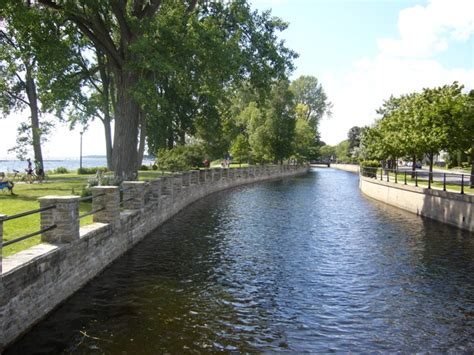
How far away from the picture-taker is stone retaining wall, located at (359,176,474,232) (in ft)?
63.5

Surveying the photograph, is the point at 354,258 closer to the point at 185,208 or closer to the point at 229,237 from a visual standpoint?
the point at 229,237

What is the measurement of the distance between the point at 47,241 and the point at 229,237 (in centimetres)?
851

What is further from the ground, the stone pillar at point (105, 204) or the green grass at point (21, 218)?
the stone pillar at point (105, 204)

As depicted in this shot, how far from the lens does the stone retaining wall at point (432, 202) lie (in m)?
19.3

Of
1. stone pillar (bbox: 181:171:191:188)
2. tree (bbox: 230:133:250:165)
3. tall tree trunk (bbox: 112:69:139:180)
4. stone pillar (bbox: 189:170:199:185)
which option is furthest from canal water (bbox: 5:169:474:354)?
tree (bbox: 230:133:250:165)

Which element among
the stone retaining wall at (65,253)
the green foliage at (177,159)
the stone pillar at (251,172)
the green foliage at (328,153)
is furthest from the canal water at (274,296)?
the green foliage at (328,153)

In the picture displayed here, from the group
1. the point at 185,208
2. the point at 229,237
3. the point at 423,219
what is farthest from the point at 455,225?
the point at 185,208

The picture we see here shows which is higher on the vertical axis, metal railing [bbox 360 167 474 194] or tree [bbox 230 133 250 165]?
tree [bbox 230 133 250 165]

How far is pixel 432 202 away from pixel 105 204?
55.4 ft

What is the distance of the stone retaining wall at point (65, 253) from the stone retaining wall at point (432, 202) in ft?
43.8

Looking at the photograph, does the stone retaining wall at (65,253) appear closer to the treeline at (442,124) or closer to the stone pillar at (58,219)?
the stone pillar at (58,219)

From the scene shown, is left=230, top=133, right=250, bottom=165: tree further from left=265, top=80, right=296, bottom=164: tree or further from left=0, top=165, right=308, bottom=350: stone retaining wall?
left=0, top=165, right=308, bottom=350: stone retaining wall

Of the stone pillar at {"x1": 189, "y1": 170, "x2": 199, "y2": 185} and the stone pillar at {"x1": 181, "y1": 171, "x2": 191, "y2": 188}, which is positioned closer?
the stone pillar at {"x1": 181, "y1": 171, "x2": 191, "y2": 188}

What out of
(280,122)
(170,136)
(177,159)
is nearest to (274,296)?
(177,159)
